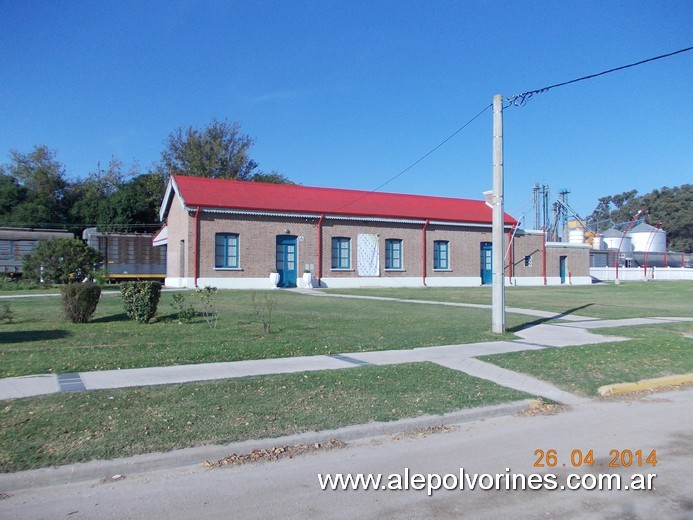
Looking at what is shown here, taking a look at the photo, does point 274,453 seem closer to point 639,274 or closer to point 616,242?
point 639,274

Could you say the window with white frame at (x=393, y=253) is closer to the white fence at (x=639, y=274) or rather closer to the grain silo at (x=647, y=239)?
the white fence at (x=639, y=274)

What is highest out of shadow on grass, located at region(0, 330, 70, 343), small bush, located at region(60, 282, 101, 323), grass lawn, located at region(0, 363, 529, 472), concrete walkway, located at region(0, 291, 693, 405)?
small bush, located at region(60, 282, 101, 323)

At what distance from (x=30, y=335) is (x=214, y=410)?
23.8ft

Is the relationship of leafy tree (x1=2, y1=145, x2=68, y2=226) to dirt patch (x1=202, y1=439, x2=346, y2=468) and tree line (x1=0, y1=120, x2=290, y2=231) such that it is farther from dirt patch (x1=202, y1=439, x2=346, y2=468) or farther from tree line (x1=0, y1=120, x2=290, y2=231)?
dirt patch (x1=202, y1=439, x2=346, y2=468)

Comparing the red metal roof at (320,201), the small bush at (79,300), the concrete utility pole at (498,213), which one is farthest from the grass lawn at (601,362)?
the red metal roof at (320,201)

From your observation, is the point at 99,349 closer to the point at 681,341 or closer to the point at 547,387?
the point at 547,387

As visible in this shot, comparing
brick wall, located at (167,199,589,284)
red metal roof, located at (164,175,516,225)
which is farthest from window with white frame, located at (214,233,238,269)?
red metal roof, located at (164,175,516,225)

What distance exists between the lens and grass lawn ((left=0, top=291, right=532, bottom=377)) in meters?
10.3

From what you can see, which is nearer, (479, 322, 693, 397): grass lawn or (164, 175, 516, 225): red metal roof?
(479, 322, 693, 397): grass lawn

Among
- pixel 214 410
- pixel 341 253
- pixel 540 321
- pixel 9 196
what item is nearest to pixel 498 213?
pixel 540 321

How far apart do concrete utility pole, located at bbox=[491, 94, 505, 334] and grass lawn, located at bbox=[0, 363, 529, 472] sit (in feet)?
16.4

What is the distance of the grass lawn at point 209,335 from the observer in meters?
10.3

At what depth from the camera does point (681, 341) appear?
13.7 m

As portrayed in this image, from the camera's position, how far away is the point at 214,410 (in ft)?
24.0
